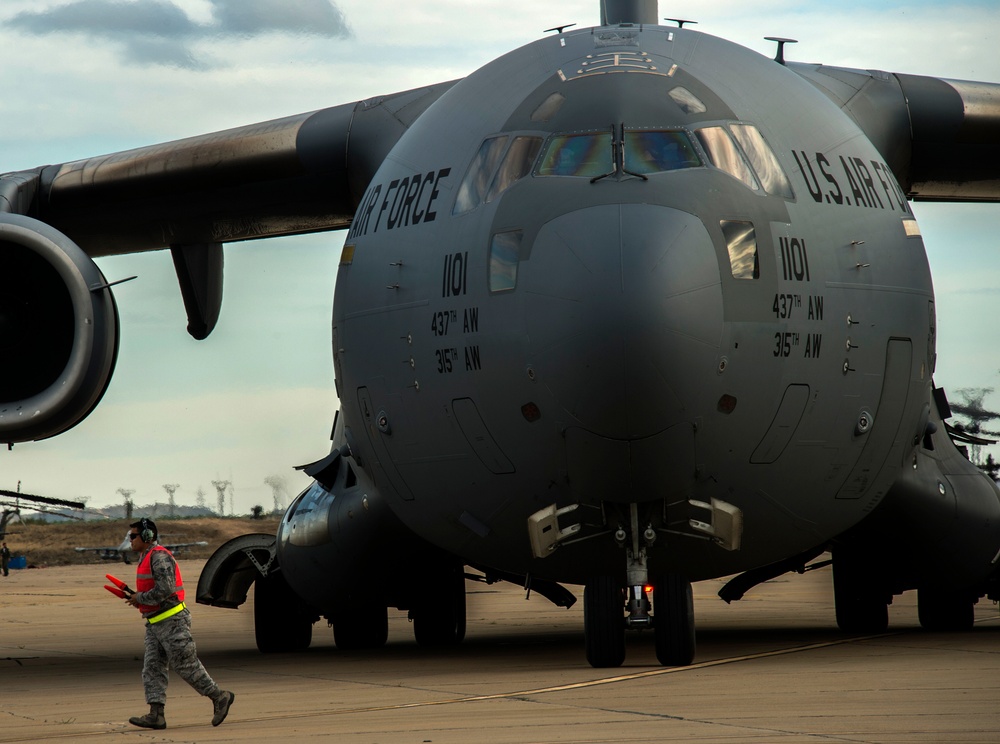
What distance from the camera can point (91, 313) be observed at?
1095cm

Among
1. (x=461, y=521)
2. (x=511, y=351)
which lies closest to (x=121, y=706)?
(x=461, y=521)

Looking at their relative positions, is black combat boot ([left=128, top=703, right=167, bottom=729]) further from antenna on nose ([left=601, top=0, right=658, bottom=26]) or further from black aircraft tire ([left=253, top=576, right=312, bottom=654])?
antenna on nose ([left=601, top=0, right=658, bottom=26])

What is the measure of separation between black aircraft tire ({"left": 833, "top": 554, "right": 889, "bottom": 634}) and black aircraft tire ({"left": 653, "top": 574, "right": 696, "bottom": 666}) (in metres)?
4.01

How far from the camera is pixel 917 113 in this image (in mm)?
11906

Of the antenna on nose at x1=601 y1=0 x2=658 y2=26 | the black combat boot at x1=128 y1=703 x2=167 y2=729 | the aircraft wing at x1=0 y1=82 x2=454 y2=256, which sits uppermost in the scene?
the antenna on nose at x1=601 y1=0 x2=658 y2=26

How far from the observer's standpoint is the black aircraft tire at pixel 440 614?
12719 mm

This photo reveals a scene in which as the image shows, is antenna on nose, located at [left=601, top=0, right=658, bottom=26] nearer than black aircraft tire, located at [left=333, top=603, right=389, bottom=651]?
Yes

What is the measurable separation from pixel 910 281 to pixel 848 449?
121 centimetres

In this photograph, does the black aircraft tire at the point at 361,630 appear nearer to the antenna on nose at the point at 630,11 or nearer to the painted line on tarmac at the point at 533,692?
the painted line on tarmac at the point at 533,692

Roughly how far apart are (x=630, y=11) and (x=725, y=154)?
11.9 feet

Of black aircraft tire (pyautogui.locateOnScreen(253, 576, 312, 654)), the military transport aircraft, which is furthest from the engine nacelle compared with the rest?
black aircraft tire (pyautogui.locateOnScreen(253, 576, 312, 654))

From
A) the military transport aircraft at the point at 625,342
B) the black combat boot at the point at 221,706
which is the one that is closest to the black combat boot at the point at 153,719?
the black combat boot at the point at 221,706

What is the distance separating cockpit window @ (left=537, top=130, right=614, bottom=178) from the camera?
8547 millimetres

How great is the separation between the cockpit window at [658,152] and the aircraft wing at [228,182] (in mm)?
3661
